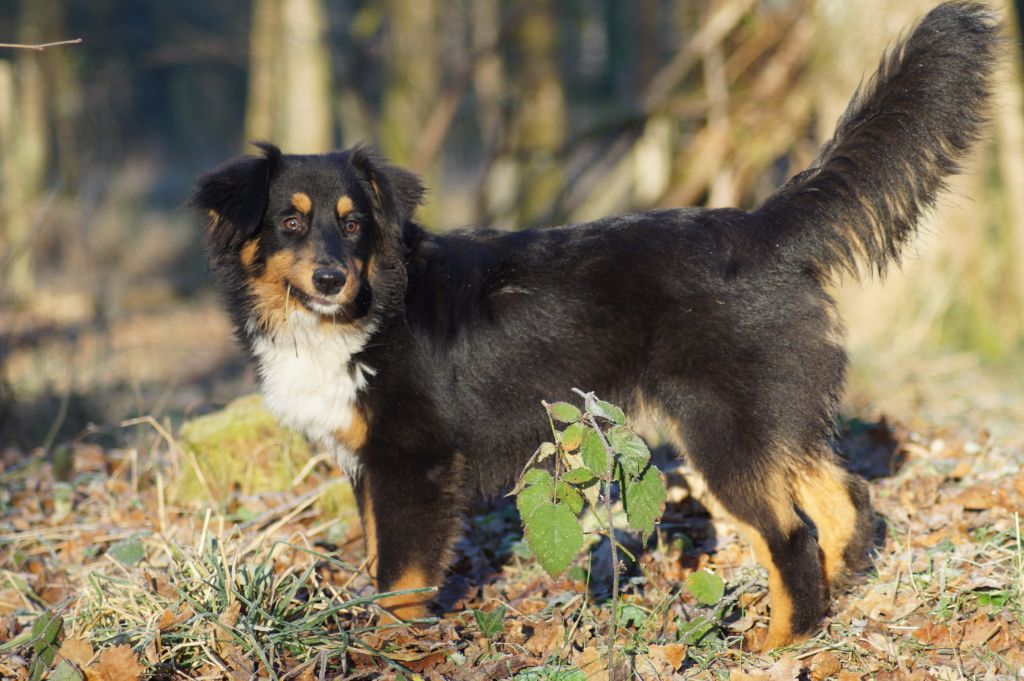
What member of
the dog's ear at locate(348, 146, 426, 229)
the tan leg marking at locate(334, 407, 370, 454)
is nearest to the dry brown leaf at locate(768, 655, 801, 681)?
the tan leg marking at locate(334, 407, 370, 454)

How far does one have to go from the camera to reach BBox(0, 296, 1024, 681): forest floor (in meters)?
3.67

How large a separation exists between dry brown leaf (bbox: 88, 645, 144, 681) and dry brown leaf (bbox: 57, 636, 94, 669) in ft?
0.24

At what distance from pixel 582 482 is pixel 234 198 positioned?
6.82ft

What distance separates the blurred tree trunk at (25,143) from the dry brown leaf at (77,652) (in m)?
8.90

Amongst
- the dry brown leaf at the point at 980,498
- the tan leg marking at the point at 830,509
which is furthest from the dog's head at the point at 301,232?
the dry brown leaf at the point at 980,498

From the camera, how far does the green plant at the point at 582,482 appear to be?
3158mm

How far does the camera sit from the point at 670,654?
365 cm

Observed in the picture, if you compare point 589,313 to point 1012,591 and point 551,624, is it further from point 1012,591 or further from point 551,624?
point 1012,591

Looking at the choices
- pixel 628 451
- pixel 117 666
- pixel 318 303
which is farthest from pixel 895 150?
pixel 117 666

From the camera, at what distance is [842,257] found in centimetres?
413

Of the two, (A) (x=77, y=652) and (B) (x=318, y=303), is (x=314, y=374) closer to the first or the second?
(B) (x=318, y=303)

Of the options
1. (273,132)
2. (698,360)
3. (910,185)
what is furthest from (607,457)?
(273,132)

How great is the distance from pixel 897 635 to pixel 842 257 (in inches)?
62.8

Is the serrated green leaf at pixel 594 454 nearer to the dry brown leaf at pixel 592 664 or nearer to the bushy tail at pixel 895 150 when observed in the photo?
the dry brown leaf at pixel 592 664
